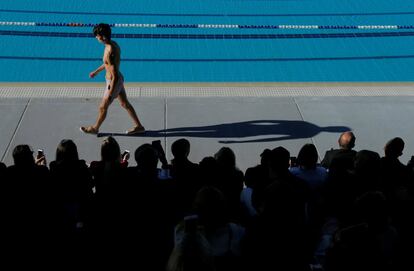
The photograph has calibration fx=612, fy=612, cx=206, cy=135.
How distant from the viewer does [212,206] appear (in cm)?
333

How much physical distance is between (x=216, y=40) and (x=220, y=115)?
3.07 meters

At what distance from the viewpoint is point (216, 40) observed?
10477 millimetres

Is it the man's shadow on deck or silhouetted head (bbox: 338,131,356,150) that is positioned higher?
the man's shadow on deck

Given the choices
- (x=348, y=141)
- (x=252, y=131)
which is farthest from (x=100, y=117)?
(x=348, y=141)

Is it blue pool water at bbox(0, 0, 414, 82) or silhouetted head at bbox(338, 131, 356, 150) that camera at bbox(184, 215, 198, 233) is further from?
blue pool water at bbox(0, 0, 414, 82)

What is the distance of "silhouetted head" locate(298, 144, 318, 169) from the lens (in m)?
4.56

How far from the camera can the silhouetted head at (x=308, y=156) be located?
4559 mm

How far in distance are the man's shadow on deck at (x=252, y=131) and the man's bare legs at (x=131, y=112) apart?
0.25 ft

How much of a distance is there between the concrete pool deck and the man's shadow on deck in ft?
0.04

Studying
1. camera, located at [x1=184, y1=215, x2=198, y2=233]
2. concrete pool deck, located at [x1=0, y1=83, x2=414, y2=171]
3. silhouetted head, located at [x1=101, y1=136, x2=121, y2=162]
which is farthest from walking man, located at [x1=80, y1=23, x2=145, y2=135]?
camera, located at [x1=184, y1=215, x2=198, y2=233]

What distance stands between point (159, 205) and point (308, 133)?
3.83 metres

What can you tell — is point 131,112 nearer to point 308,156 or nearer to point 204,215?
point 308,156

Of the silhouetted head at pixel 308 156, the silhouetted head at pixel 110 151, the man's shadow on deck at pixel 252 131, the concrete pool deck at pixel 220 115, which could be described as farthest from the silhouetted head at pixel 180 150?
the man's shadow on deck at pixel 252 131

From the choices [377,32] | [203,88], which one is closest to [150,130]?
[203,88]
